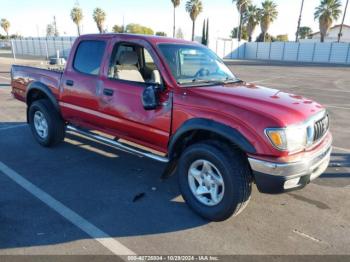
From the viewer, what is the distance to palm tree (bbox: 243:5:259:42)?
2321 inches

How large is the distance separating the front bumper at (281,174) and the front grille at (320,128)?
12.7 inches

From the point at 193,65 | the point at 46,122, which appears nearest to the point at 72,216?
the point at 193,65

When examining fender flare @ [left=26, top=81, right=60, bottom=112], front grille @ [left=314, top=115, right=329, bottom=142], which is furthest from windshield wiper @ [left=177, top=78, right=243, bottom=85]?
fender flare @ [left=26, top=81, right=60, bottom=112]

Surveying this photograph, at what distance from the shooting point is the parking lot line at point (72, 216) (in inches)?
116

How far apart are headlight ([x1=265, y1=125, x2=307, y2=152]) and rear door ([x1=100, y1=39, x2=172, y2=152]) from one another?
1.24 meters

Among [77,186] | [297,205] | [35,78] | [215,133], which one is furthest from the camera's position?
[35,78]

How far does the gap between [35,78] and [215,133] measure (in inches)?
151

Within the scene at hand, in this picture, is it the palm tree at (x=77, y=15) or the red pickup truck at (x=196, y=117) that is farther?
the palm tree at (x=77, y=15)

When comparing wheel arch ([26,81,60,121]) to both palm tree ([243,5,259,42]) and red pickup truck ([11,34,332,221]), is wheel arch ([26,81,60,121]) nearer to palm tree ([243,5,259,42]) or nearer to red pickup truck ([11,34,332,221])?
red pickup truck ([11,34,332,221])

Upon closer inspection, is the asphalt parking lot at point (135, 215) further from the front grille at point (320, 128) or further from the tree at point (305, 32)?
the tree at point (305, 32)

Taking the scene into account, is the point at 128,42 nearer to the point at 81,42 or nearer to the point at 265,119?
the point at 81,42

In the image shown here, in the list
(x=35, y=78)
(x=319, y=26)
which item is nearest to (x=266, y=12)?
(x=319, y=26)

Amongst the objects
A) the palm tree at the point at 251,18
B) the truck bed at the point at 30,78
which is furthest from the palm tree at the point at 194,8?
the truck bed at the point at 30,78

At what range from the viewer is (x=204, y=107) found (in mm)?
→ 3324
